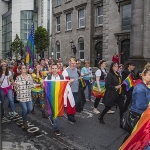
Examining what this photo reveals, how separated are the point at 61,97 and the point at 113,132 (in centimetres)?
156

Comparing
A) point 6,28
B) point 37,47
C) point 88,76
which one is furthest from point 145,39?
point 6,28

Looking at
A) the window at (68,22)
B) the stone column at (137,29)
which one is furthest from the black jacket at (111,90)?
the window at (68,22)

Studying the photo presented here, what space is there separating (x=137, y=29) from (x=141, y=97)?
13.6 m

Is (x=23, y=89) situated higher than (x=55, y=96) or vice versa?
(x=23, y=89)

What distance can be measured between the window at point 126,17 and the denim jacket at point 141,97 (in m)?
17.2

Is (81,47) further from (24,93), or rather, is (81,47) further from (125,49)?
(24,93)

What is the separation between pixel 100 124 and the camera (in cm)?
618

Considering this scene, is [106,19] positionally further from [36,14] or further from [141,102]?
[36,14]

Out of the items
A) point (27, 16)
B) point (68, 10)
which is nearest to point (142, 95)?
point (68, 10)

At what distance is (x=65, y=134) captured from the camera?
5379 millimetres

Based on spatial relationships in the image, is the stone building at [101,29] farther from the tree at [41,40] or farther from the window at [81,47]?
the tree at [41,40]

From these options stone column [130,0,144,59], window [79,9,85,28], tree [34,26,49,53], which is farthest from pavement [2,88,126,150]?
tree [34,26,49,53]

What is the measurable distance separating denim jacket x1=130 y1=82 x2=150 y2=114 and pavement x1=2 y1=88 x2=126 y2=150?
4.03 ft

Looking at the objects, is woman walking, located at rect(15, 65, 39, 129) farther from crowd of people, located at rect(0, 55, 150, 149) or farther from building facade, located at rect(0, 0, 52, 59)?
building facade, located at rect(0, 0, 52, 59)
